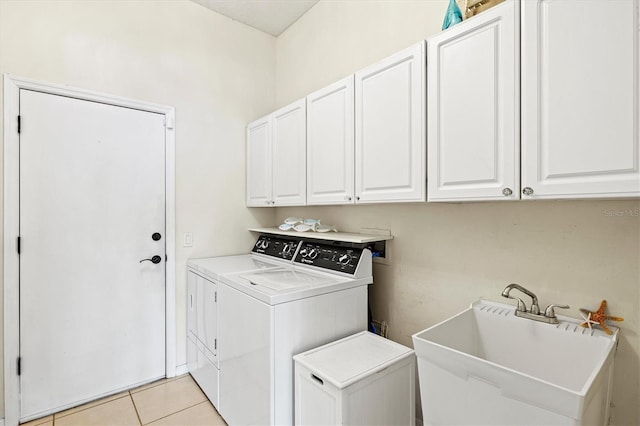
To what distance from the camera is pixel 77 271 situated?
7.20 feet

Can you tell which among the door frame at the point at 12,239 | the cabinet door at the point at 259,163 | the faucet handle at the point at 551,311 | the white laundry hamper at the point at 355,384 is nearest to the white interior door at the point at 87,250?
the door frame at the point at 12,239

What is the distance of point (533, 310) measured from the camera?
1.33m

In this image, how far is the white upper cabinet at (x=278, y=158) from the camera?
2289 millimetres

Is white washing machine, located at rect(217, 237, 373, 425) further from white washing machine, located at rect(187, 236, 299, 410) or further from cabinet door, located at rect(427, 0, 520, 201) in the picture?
cabinet door, located at rect(427, 0, 520, 201)

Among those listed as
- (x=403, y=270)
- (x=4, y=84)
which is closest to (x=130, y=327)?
(x=4, y=84)

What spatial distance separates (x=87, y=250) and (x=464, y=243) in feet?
8.24

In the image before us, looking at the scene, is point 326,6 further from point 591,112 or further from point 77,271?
point 77,271

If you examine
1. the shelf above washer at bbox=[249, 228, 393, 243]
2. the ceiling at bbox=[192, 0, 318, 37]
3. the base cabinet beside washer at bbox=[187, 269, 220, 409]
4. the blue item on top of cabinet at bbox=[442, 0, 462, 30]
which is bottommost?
the base cabinet beside washer at bbox=[187, 269, 220, 409]

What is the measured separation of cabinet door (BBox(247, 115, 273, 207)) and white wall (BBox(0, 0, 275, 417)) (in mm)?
108

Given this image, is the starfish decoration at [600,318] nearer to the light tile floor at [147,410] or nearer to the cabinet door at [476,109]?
the cabinet door at [476,109]

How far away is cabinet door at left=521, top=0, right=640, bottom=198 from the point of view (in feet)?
3.07

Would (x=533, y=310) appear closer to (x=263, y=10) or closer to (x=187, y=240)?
(x=187, y=240)

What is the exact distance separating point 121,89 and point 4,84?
25.2 inches

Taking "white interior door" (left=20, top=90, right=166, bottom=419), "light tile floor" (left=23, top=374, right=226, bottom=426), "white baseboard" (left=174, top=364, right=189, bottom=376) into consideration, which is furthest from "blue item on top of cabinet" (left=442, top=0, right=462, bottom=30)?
"white baseboard" (left=174, top=364, right=189, bottom=376)
